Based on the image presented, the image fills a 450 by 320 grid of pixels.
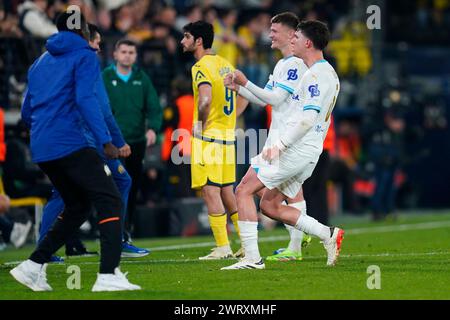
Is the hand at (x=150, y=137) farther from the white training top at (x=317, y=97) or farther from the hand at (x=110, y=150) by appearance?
the hand at (x=110, y=150)

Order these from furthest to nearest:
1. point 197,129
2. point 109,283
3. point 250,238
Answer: point 197,129
point 250,238
point 109,283

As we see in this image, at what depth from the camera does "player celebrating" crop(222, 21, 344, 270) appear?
10984mm

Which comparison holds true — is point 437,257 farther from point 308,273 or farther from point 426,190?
point 426,190

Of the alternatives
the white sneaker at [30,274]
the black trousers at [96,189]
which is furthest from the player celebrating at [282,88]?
the white sneaker at [30,274]

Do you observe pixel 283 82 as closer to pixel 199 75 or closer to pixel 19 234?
pixel 199 75

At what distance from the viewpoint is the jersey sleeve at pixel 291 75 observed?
1147 centimetres

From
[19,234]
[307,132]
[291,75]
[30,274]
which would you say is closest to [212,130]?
[291,75]

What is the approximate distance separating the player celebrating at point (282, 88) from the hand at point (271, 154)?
1.75ft

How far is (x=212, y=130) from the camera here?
13.1 meters

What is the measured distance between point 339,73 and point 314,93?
1322 cm

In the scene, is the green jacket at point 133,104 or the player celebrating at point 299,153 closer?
the player celebrating at point 299,153

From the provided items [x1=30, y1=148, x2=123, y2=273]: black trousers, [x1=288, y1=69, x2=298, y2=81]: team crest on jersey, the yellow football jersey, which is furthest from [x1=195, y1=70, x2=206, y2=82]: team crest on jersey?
[x1=30, y1=148, x2=123, y2=273]: black trousers

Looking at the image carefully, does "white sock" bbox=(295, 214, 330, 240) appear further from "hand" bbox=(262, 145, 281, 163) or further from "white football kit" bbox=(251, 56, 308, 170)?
"hand" bbox=(262, 145, 281, 163)

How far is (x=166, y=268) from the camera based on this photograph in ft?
39.5
